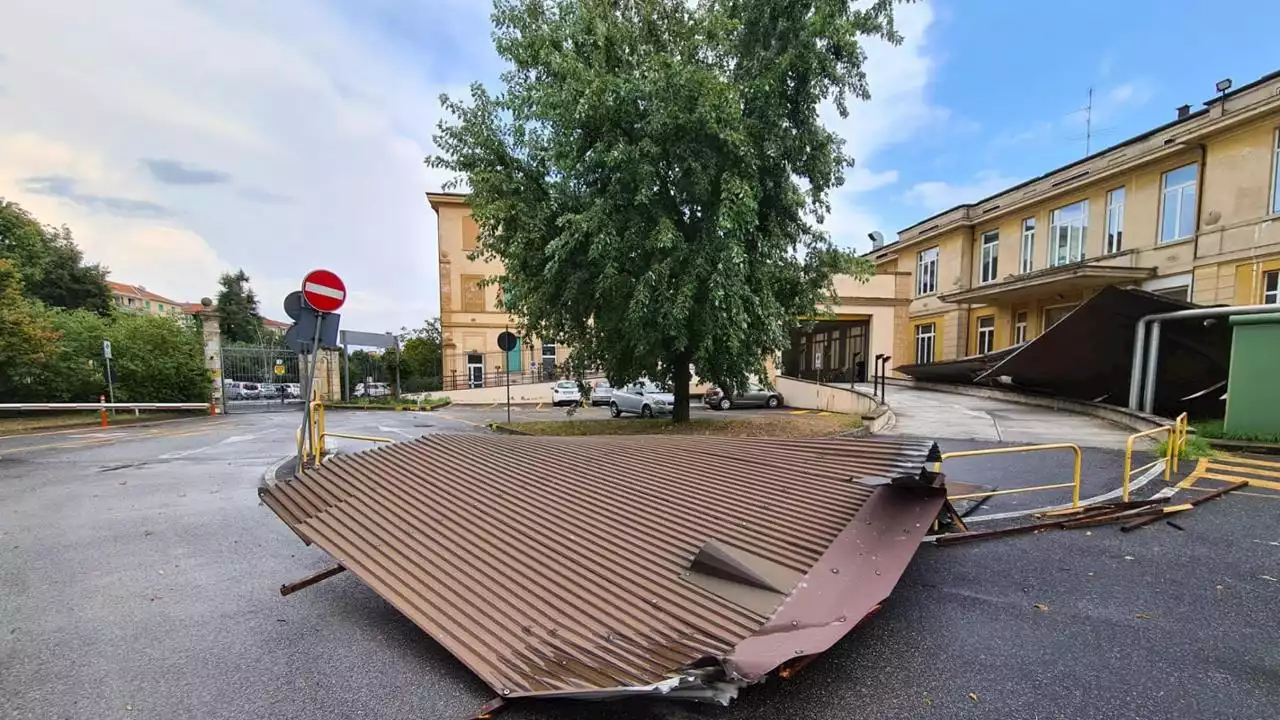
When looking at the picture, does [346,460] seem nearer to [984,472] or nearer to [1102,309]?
[984,472]

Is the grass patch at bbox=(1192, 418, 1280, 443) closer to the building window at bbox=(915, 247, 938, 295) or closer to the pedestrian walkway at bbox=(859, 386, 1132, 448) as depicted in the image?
the pedestrian walkway at bbox=(859, 386, 1132, 448)

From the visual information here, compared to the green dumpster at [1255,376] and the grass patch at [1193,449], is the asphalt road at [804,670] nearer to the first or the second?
the grass patch at [1193,449]

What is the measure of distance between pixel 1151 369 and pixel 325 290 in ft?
51.4

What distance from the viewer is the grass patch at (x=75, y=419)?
14022 millimetres

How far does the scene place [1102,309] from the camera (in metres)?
10.4

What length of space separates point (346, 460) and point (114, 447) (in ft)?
36.4

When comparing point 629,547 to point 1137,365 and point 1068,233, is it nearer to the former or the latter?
point 1137,365

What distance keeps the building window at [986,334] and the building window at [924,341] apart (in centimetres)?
233

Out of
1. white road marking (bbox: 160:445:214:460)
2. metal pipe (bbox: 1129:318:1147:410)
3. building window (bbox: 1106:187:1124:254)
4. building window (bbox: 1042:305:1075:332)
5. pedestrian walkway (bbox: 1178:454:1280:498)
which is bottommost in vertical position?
white road marking (bbox: 160:445:214:460)

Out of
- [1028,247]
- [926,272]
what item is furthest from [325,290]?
[926,272]

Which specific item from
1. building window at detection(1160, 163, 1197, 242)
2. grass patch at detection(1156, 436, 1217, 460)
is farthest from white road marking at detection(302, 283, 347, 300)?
building window at detection(1160, 163, 1197, 242)

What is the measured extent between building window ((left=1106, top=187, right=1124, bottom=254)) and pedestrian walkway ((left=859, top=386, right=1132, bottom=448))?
8.27m

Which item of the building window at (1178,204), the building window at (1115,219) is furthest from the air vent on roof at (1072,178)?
the building window at (1178,204)

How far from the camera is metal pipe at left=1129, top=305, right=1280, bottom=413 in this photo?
353 inches
